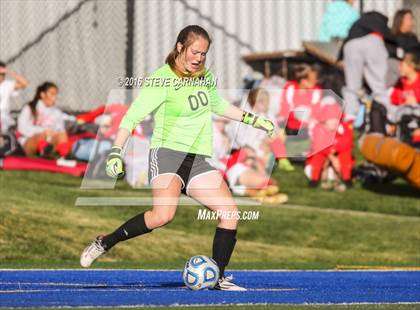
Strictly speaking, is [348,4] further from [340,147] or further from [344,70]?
[340,147]

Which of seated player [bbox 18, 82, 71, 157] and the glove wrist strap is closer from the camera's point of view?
the glove wrist strap

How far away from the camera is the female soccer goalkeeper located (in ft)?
30.9

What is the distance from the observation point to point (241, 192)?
1694cm

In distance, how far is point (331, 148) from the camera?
18.0 m

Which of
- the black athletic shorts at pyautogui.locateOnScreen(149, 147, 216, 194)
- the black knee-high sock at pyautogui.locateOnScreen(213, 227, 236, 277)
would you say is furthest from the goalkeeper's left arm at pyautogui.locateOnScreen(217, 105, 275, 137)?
the black knee-high sock at pyautogui.locateOnScreen(213, 227, 236, 277)

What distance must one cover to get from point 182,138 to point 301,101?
387 inches

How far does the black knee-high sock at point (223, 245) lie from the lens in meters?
9.66

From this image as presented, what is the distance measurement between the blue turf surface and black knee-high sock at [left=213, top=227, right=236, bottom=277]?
30 cm

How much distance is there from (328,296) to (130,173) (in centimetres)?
828

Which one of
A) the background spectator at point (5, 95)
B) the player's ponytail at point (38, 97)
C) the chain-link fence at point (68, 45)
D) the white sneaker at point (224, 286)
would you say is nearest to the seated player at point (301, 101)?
the chain-link fence at point (68, 45)

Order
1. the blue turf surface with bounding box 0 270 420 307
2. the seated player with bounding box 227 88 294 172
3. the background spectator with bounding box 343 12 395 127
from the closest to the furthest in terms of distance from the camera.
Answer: the blue turf surface with bounding box 0 270 420 307
the seated player with bounding box 227 88 294 172
the background spectator with bounding box 343 12 395 127

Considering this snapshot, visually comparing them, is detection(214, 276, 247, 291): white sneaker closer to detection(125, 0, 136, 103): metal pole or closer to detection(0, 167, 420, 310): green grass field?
detection(0, 167, 420, 310): green grass field

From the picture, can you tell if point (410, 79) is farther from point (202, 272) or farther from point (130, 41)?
point (202, 272)

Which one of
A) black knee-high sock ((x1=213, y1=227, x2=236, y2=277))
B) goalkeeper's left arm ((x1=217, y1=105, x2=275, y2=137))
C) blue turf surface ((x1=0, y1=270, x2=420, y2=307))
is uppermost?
goalkeeper's left arm ((x1=217, y1=105, x2=275, y2=137))
